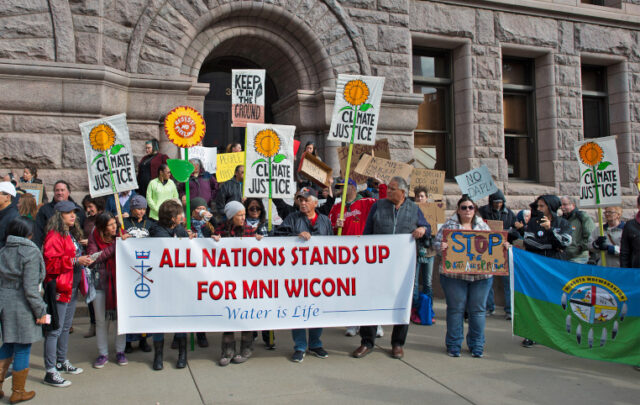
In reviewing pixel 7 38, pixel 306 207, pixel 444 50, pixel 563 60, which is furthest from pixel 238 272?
pixel 563 60

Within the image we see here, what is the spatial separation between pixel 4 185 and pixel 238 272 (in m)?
2.46

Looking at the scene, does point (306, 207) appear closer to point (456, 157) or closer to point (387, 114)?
point (387, 114)

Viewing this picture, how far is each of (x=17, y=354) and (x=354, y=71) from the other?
25.3 feet

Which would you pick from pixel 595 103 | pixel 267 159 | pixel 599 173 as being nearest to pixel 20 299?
pixel 267 159

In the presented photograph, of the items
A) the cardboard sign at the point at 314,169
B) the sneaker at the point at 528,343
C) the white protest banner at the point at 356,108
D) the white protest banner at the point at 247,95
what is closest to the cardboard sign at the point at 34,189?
the white protest banner at the point at 247,95

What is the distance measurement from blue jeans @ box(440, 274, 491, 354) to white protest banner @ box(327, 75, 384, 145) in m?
2.08

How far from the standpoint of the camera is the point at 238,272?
204 inches

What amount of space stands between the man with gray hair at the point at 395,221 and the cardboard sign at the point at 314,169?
1.04m

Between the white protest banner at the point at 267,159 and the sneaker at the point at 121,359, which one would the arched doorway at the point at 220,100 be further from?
the sneaker at the point at 121,359

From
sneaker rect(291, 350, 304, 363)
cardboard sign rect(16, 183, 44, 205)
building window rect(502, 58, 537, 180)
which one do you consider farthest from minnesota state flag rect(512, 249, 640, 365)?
building window rect(502, 58, 537, 180)

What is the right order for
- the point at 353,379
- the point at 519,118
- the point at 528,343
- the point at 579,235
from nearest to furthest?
the point at 353,379 → the point at 528,343 → the point at 579,235 → the point at 519,118

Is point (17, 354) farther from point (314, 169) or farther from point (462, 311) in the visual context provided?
point (462, 311)

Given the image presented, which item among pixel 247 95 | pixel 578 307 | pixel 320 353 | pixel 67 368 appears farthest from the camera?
pixel 247 95

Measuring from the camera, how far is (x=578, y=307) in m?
5.18
